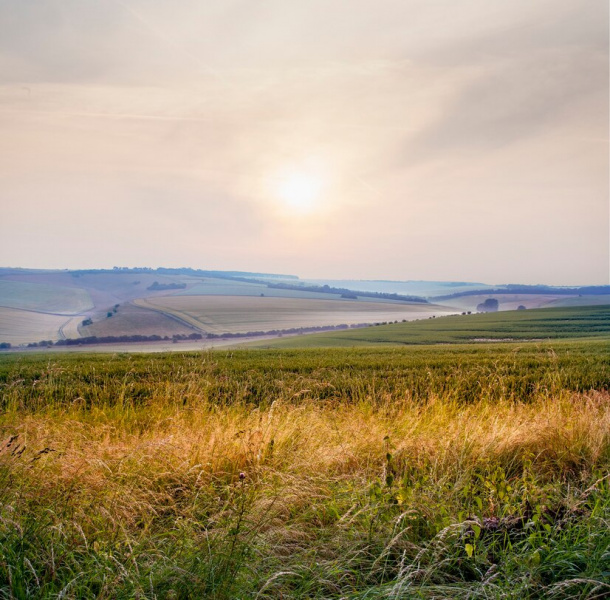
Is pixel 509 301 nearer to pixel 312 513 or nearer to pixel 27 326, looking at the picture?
pixel 27 326

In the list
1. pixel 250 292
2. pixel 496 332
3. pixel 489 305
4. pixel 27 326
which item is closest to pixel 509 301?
pixel 489 305

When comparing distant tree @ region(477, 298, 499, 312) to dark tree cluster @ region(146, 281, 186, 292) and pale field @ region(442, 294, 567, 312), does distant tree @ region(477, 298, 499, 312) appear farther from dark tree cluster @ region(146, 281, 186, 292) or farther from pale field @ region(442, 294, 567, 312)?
dark tree cluster @ region(146, 281, 186, 292)

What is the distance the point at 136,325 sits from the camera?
3046 inches

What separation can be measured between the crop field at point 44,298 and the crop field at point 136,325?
23.2 m

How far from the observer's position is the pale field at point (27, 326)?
70375 millimetres

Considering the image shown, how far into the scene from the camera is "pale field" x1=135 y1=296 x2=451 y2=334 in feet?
273

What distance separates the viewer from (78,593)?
2.59 meters

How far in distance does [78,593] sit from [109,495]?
132 centimetres

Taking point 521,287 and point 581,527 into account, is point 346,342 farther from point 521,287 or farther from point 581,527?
point 521,287

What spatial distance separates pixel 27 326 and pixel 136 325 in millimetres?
18803

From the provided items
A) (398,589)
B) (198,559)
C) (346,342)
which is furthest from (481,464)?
(346,342)

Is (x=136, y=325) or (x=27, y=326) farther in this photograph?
(x=27, y=326)

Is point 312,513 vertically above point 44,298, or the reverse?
point 44,298

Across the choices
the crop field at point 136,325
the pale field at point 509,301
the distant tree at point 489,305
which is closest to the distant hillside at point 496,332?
the crop field at point 136,325
